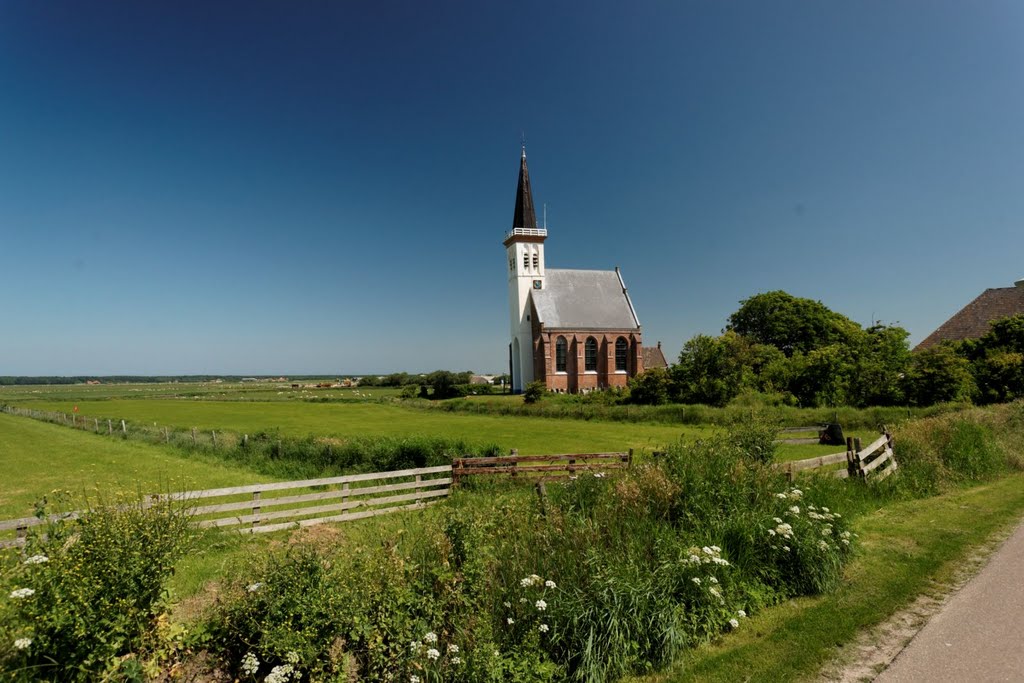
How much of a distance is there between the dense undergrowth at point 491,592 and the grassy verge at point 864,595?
9.6 inches

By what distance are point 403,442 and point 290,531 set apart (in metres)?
7.58

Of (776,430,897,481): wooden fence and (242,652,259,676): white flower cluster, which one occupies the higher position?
(776,430,897,481): wooden fence

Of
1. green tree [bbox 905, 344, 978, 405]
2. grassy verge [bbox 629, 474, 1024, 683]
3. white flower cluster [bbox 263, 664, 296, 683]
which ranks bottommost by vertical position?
grassy verge [bbox 629, 474, 1024, 683]

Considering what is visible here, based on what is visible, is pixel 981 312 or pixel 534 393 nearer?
pixel 981 312

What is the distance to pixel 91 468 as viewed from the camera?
66.3 feet

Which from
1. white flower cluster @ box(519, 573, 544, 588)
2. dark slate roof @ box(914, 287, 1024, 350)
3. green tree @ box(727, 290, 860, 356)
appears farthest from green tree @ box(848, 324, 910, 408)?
white flower cluster @ box(519, 573, 544, 588)

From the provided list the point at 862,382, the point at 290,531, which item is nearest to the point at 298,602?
the point at 290,531

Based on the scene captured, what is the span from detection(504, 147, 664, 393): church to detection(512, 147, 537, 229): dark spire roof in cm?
12

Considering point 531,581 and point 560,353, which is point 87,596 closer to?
point 531,581

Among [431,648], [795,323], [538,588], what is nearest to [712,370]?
[795,323]

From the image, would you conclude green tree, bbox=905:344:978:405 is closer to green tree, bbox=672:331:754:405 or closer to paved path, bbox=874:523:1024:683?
green tree, bbox=672:331:754:405

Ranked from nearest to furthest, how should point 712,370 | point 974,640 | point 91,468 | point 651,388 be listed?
point 974,640 < point 91,468 < point 712,370 < point 651,388

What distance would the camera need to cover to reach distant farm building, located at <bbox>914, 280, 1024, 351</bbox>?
35.1 meters

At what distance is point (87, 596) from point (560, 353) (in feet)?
177
